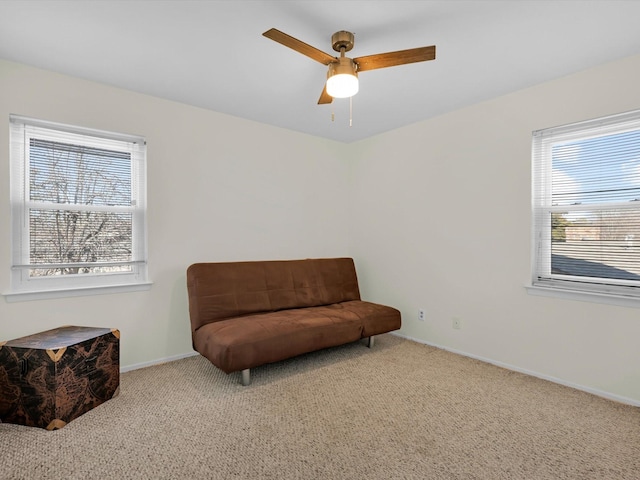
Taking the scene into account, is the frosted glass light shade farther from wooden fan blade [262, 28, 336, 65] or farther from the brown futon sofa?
the brown futon sofa

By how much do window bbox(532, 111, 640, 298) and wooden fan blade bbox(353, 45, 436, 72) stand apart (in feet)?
4.94

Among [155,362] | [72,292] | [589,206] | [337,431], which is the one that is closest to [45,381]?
[72,292]

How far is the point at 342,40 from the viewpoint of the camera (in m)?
2.04

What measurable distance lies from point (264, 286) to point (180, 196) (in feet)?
3.76

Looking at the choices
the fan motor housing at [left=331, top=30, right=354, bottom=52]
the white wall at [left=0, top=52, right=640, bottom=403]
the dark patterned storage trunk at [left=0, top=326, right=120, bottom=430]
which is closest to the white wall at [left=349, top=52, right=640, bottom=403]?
the white wall at [left=0, top=52, right=640, bottom=403]

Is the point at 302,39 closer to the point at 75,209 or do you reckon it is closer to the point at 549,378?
the point at 75,209

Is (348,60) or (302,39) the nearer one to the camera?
(348,60)

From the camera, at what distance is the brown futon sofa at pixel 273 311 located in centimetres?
257

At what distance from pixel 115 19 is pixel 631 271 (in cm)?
367

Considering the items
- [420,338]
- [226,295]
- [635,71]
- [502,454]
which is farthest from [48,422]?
[635,71]

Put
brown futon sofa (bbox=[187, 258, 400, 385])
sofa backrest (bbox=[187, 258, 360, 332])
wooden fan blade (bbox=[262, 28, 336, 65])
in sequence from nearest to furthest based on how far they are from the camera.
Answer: wooden fan blade (bbox=[262, 28, 336, 65]) → brown futon sofa (bbox=[187, 258, 400, 385]) → sofa backrest (bbox=[187, 258, 360, 332])

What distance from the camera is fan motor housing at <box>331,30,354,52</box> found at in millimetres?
2016

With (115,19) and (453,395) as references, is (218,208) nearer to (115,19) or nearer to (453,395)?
(115,19)

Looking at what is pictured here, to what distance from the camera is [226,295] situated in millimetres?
3100
